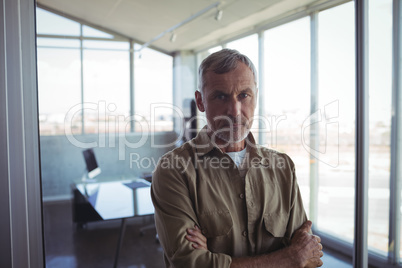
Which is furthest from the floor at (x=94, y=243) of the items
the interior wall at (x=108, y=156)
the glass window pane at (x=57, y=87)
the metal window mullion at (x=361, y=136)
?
the metal window mullion at (x=361, y=136)

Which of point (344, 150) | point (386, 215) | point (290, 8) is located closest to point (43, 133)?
point (290, 8)

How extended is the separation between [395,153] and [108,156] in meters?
2.56

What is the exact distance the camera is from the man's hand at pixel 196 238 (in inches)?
47.6

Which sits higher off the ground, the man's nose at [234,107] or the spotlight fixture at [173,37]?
the spotlight fixture at [173,37]

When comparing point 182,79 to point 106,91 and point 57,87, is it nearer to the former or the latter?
point 106,91

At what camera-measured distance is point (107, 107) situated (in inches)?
77.9

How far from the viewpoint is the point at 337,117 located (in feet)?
9.50

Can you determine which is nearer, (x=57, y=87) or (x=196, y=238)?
(x=196, y=238)

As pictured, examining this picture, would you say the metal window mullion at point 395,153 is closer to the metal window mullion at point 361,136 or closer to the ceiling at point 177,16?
the metal window mullion at point 361,136

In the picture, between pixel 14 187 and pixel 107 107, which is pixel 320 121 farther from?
pixel 14 187

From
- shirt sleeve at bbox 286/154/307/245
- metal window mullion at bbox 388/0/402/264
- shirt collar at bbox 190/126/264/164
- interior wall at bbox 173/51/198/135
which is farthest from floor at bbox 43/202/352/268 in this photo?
metal window mullion at bbox 388/0/402/264
